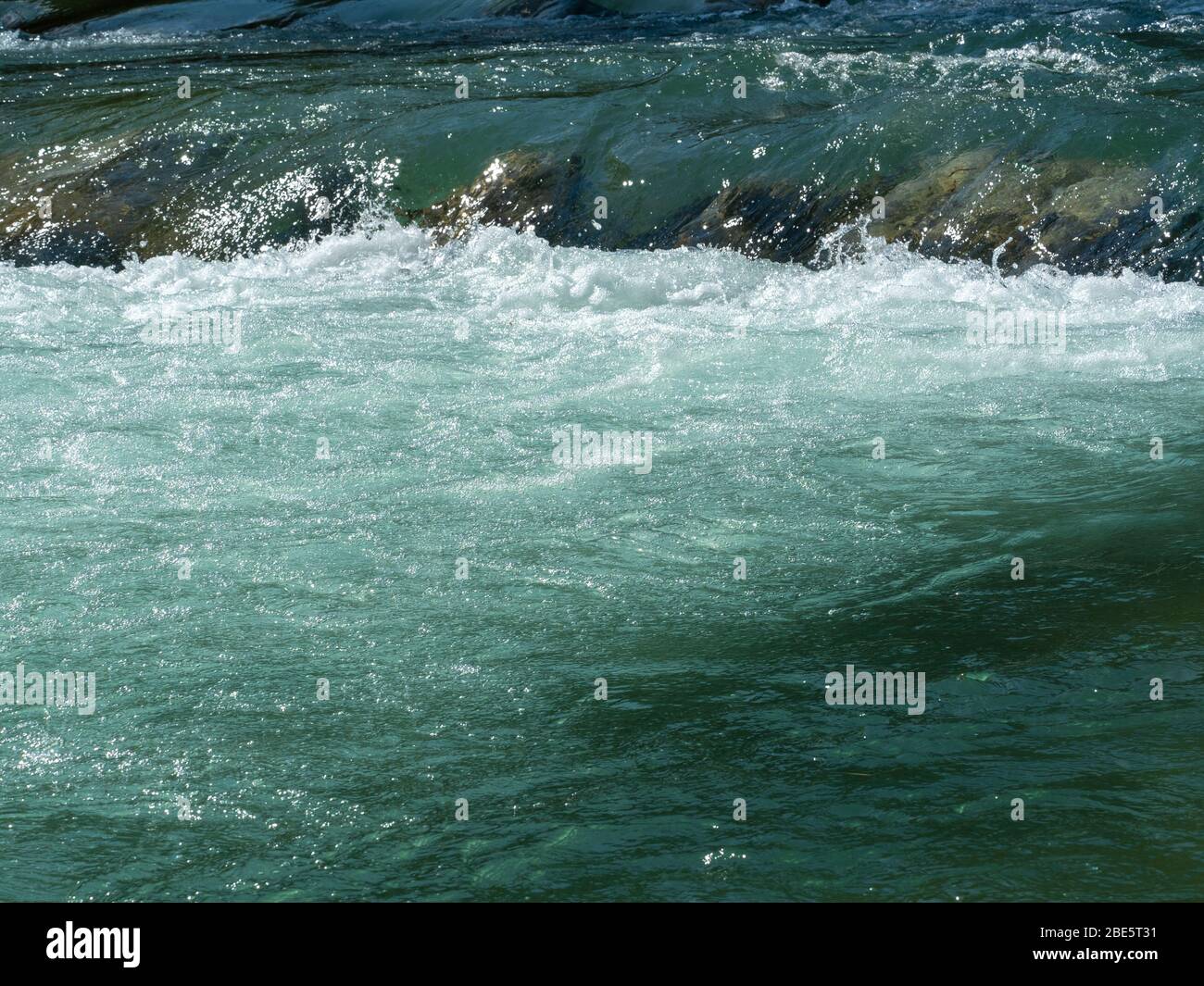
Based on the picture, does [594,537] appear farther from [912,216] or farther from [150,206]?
[150,206]

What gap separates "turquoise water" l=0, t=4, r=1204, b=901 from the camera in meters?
3.86

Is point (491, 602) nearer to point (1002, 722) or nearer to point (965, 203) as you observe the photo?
point (1002, 722)

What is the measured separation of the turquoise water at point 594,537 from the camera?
3859mm

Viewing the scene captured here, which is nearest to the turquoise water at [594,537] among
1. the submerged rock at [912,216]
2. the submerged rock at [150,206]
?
the submerged rock at [150,206]

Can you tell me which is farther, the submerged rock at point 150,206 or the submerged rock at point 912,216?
the submerged rock at point 150,206

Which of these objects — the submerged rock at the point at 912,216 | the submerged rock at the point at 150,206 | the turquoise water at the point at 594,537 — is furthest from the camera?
the submerged rock at the point at 150,206

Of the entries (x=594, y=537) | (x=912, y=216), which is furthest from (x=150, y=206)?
(x=594, y=537)

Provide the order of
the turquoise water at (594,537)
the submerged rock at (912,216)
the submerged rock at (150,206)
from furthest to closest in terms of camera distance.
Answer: the submerged rock at (150,206)
the submerged rock at (912,216)
the turquoise water at (594,537)

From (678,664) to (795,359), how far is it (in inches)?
134

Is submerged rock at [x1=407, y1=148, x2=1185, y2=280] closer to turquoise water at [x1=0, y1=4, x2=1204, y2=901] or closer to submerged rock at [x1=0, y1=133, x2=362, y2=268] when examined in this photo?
turquoise water at [x1=0, y1=4, x2=1204, y2=901]

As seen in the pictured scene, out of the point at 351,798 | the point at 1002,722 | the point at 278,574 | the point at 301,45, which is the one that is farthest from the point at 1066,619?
the point at 301,45

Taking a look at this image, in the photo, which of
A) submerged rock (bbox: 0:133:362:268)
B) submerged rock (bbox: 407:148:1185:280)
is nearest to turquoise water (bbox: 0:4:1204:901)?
submerged rock (bbox: 0:133:362:268)

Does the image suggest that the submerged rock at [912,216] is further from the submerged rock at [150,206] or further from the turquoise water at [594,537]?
the submerged rock at [150,206]

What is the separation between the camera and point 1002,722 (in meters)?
4.26
